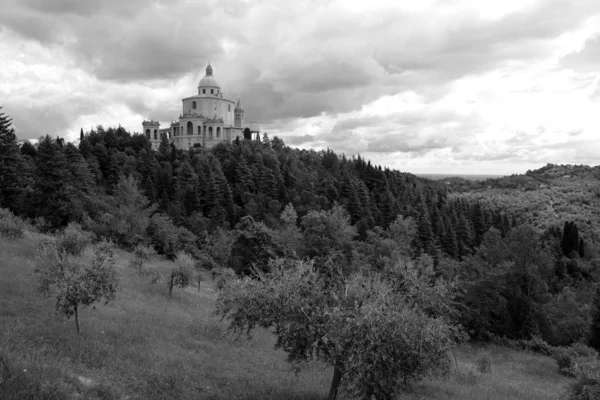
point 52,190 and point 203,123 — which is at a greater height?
point 203,123

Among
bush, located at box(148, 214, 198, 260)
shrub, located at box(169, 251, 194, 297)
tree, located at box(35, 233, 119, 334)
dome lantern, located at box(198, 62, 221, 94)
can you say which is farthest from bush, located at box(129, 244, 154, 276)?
dome lantern, located at box(198, 62, 221, 94)

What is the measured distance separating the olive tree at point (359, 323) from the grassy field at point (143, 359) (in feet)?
7.79

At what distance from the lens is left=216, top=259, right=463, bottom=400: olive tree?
10.9m

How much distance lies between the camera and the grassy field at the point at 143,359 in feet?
43.2

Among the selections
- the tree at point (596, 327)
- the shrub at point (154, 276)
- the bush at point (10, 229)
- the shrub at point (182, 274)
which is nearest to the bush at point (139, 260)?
the shrub at point (154, 276)

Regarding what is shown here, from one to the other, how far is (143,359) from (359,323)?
9928 mm

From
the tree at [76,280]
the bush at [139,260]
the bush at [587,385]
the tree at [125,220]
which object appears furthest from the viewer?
the tree at [125,220]

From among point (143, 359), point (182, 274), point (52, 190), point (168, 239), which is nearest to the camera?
point (143, 359)

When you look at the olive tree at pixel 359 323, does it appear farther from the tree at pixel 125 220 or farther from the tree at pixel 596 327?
the tree at pixel 125 220

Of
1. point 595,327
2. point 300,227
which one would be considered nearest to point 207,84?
point 300,227

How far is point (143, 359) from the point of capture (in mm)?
16500

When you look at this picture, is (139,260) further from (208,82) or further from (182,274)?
(208,82)

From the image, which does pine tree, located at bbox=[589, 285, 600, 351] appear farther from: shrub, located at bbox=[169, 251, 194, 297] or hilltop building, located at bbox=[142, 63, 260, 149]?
hilltop building, located at bbox=[142, 63, 260, 149]

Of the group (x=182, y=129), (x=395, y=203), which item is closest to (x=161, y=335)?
(x=395, y=203)
